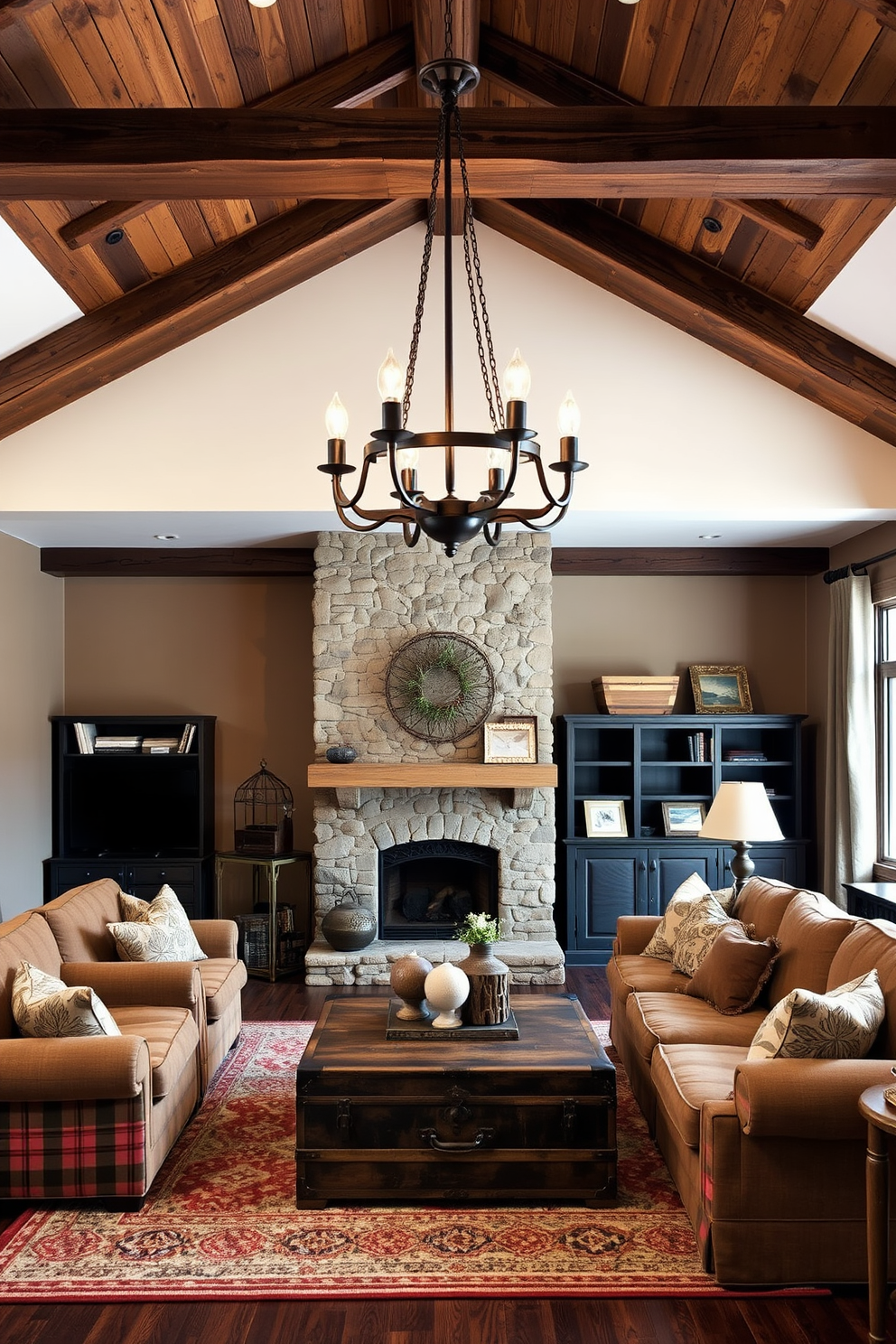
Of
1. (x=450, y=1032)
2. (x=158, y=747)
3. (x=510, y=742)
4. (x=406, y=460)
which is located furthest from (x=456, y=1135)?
(x=158, y=747)

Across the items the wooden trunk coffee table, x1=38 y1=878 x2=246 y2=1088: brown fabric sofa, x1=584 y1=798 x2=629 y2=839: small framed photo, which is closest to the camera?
the wooden trunk coffee table

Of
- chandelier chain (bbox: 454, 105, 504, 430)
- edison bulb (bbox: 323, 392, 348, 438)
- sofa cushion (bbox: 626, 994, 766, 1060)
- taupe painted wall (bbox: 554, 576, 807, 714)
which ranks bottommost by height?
sofa cushion (bbox: 626, 994, 766, 1060)

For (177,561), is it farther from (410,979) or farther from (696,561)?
(410,979)

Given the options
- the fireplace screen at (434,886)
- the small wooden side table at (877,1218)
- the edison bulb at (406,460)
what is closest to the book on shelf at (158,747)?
the fireplace screen at (434,886)

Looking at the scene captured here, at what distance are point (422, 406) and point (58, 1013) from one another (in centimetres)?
365

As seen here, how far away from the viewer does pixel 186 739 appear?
7.24m

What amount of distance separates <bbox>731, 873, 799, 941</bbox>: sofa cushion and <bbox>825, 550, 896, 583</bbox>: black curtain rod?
2377 mm

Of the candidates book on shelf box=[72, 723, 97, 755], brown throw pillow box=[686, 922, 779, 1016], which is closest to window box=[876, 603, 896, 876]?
brown throw pillow box=[686, 922, 779, 1016]

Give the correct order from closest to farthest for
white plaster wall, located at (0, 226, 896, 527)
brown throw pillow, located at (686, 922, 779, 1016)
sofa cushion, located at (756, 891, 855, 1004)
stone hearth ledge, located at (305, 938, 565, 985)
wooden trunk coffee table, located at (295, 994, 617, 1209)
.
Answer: wooden trunk coffee table, located at (295, 994, 617, 1209) → sofa cushion, located at (756, 891, 855, 1004) → brown throw pillow, located at (686, 922, 779, 1016) → white plaster wall, located at (0, 226, 896, 527) → stone hearth ledge, located at (305, 938, 565, 985)

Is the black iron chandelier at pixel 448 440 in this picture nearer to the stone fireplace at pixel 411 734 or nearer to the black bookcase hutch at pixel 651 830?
the stone fireplace at pixel 411 734

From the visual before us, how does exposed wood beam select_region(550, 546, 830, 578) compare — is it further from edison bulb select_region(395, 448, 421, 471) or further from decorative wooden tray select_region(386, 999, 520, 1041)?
edison bulb select_region(395, 448, 421, 471)

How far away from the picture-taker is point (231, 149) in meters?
3.69

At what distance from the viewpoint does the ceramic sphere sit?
3.83 meters

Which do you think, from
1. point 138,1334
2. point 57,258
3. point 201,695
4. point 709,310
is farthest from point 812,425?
point 138,1334
